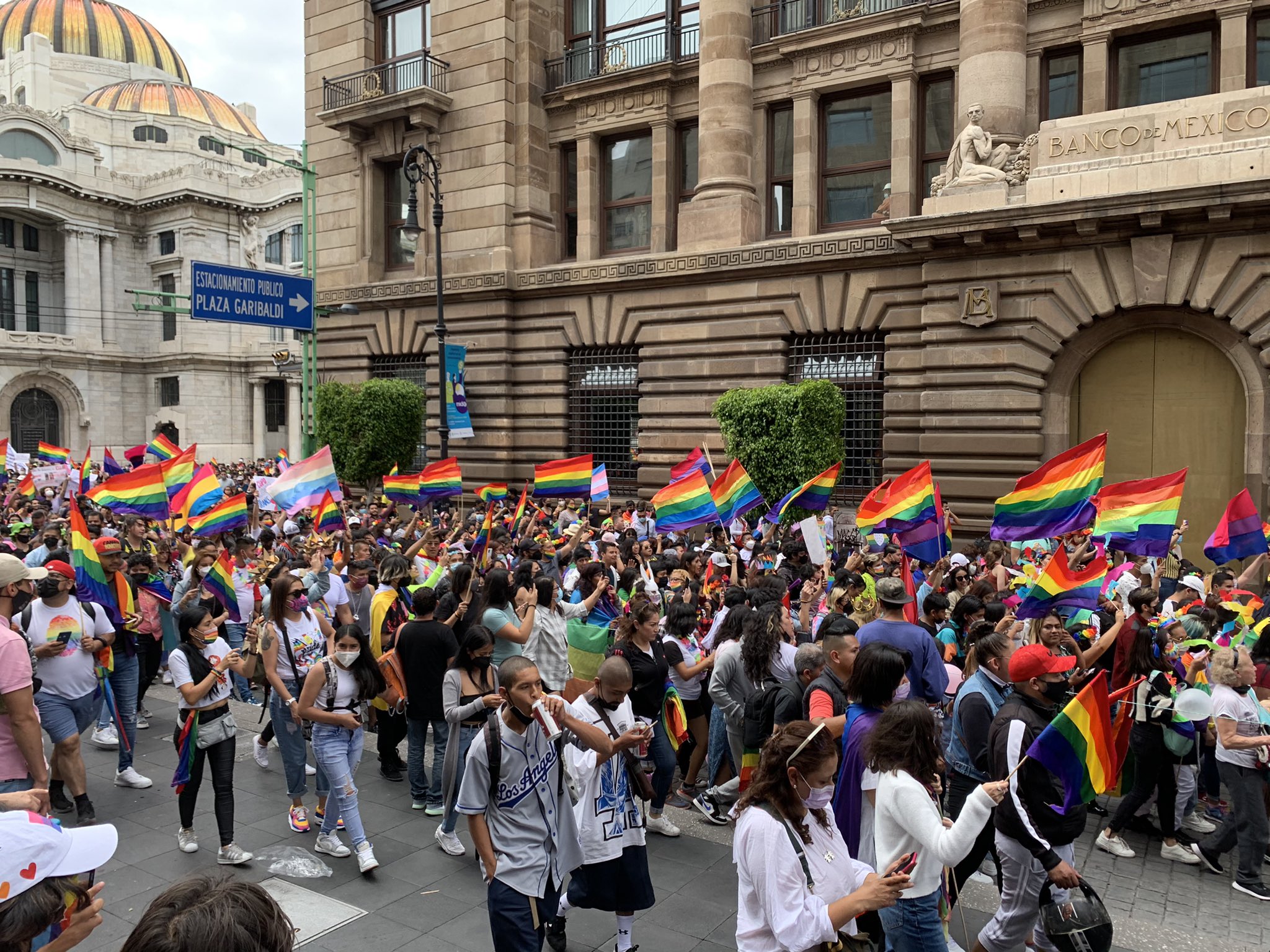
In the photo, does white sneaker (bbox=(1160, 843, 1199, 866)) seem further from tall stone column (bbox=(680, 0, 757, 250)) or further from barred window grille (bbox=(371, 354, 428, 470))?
barred window grille (bbox=(371, 354, 428, 470))

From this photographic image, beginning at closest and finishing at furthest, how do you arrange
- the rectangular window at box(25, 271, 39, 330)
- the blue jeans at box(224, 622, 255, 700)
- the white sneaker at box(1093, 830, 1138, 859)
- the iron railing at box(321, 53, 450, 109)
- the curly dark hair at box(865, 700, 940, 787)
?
the curly dark hair at box(865, 700, 940, 787) → the white sneaker at box(1093, 830, 1138, 859) → the blue jeans at box(224, 622, 255, 700) → the iron railing at box(321, 53, 450, 109) → the rectangular window at box(25, 271, 39, 330)

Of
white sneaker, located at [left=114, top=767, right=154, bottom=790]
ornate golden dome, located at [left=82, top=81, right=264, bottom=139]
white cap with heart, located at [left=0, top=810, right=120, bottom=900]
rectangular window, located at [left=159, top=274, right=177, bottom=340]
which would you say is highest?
ornate golden dome, located at [left=82, top=81, right=264, bottom=139]

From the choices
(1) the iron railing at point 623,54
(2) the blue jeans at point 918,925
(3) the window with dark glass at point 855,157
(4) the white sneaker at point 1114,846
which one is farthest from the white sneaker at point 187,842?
(1) the iron railing at point 623,54

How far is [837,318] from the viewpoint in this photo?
62.3ft

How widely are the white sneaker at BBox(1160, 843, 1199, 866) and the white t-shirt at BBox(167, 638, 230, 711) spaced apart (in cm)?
715

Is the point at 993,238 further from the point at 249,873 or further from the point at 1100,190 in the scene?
the point at 249,873

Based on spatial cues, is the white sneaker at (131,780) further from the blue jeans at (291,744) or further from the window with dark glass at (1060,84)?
the window with dark glass at (1060,84)

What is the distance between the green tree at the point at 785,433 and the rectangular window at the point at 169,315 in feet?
182

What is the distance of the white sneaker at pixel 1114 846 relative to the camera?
22.7 ft

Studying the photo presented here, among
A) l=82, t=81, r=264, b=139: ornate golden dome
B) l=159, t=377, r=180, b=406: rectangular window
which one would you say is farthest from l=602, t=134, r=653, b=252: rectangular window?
l=82, t=81, r=264, b=139: ornate golden dome

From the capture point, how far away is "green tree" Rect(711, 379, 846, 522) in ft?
54.5

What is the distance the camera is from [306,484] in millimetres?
13539

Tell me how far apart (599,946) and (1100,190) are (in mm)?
14618

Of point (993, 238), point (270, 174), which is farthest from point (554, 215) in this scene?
point (270, 174)
